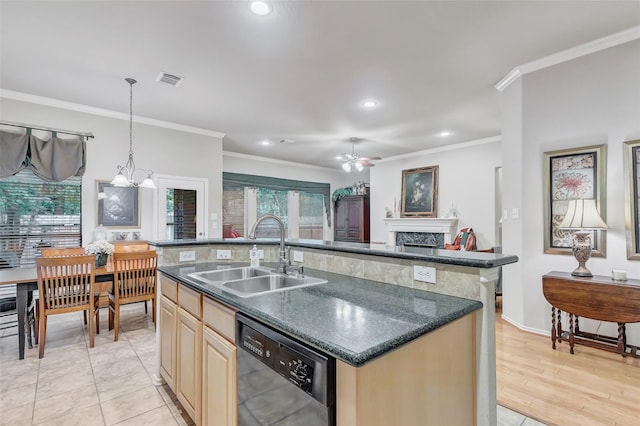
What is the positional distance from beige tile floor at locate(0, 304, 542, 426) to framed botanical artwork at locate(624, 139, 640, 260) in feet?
6.29

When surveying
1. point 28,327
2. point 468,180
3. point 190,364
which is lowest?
point 28,327

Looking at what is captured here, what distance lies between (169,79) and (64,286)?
2.38m

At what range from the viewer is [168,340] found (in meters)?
2.09

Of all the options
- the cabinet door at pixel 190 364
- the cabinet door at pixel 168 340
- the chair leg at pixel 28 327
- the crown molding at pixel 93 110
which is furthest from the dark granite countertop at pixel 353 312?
the crown molding at pixel 93 110

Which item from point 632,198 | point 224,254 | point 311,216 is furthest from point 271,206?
point 632,198

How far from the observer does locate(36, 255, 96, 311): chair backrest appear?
2.75 m

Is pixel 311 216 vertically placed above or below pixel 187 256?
above

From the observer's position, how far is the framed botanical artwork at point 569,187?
9.23ft

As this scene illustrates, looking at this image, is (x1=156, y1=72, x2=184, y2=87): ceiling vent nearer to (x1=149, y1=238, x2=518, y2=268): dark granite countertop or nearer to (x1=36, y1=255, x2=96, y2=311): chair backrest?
(x1=36, y1=255, x2=96, y2=311): chair backrest

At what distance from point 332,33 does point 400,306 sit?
7.68ft

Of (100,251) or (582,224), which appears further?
(100,251)

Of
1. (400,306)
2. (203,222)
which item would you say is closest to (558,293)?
(400,306)

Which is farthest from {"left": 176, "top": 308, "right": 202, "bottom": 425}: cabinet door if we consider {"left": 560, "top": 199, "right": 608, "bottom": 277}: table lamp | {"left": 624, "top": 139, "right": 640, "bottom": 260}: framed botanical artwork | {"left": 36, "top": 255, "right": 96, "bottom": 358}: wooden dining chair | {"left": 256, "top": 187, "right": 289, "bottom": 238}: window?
{"left": 256, "top": 187, "right": 289, "bottom": 238}: window

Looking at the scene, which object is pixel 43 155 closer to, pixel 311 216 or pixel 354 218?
pixel 311 216
